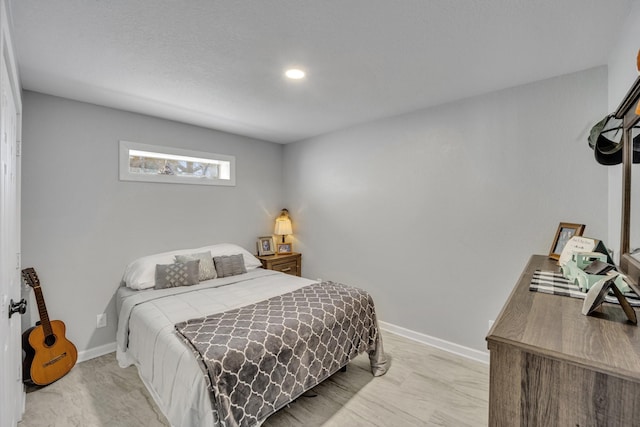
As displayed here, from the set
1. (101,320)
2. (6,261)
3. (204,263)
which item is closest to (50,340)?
(101,320)

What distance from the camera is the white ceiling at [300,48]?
1483 millimetres

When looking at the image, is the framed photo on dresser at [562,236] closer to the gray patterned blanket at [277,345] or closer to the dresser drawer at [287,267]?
the gray patterned blanket at [277,345]

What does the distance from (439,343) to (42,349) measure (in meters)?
3.54

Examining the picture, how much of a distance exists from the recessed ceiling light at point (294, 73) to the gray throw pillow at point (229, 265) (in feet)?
6.96

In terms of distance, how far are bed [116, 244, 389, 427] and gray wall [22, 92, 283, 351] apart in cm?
Answer: 25

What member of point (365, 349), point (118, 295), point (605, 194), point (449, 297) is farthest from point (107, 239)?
point (605, 194)

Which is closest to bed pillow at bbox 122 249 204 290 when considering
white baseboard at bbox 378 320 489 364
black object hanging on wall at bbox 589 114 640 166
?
white baseboard at bbox 378 320 489 364

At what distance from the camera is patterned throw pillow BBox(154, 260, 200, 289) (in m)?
2.79

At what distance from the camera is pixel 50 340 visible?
93.0 inches

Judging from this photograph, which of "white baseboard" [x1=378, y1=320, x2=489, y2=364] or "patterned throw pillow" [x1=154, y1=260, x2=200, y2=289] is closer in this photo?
"white baseboard" [x1=378, y1=320, x2=489, y2=364]

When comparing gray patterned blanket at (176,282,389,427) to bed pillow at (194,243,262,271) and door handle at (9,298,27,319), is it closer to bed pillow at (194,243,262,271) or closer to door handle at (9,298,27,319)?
door handle at (9,298,27,319)

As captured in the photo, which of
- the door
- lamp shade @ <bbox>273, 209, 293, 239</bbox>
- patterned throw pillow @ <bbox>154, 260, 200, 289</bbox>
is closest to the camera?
the door

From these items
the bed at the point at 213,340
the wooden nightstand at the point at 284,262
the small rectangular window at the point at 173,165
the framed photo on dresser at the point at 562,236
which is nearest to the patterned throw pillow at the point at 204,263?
the bed at the point at 213,340

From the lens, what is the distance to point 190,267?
2.95m
